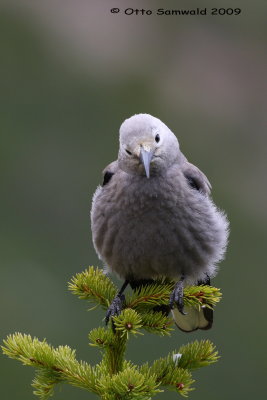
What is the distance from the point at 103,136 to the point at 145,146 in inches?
109

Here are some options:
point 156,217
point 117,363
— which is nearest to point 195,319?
point 156,217

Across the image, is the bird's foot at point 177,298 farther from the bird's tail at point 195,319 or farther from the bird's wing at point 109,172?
the bird's wing at point 109,172

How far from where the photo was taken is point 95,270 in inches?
135

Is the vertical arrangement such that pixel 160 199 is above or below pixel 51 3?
below

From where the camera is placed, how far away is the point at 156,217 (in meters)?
3.89

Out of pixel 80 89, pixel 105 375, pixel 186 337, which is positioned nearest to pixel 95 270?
pixel 105 375

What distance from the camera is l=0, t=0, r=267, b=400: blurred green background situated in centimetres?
566

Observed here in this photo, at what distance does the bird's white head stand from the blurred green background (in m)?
1.65

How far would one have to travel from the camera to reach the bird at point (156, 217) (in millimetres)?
3877

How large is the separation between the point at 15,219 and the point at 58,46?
171 cm

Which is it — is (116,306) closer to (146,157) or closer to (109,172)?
(146,157)

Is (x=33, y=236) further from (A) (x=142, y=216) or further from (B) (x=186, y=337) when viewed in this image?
(A) (x=142, y=216)

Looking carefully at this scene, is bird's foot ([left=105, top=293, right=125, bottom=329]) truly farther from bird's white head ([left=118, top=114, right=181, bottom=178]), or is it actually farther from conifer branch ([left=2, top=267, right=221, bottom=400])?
bird's white head ([left=118, top=114, right=181, bottom=178])

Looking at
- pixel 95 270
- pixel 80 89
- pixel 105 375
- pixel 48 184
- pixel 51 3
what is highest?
pixel 51 3
